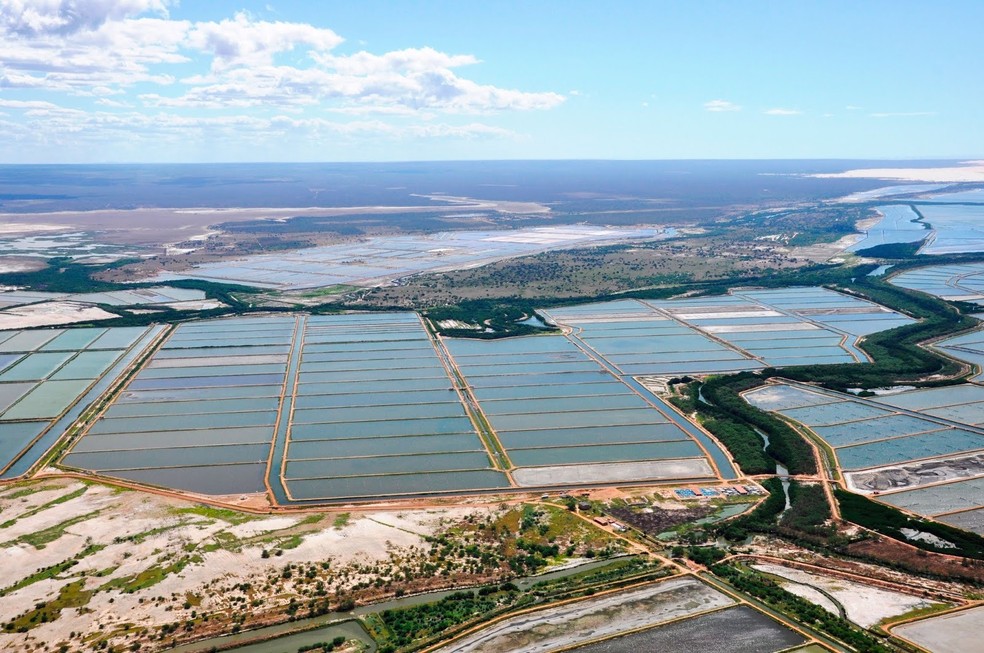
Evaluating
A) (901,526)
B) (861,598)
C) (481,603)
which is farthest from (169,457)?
(901,526)

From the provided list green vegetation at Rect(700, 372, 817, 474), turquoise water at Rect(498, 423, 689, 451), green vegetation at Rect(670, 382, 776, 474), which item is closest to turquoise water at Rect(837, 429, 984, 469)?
green vegetation at Rect(700, 372, 817, 474)

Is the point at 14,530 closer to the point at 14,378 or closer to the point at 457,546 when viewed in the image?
the point at 457,546

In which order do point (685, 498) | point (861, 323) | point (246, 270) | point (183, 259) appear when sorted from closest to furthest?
point (685, 498)
point (861, 323)
point (246, 270)
point (183, 259)

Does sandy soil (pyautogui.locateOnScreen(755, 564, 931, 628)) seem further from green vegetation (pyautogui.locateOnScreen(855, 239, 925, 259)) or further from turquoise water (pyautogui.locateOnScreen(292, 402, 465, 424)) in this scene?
green vegetation (pyautogui.locateOnScreen(855, 239, 925, 259))

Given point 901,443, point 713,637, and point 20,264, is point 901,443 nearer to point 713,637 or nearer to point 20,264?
point 713,637

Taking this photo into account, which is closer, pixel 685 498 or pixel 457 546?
pixel 457 546

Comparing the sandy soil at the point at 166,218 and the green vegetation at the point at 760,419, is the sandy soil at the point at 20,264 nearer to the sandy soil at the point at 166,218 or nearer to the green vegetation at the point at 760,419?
the sandy soil at the point at 166,218

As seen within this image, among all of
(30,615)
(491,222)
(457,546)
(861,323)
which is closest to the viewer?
(30,615)

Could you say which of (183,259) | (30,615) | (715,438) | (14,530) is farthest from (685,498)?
(183,259)
